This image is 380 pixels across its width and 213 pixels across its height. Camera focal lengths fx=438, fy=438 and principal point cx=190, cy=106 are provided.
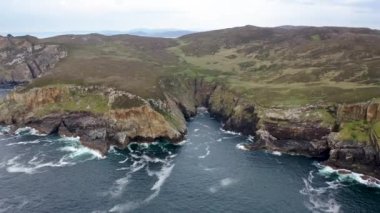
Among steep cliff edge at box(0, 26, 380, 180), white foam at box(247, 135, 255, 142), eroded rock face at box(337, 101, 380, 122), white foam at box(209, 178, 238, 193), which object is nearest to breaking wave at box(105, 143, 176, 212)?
steep cliff edge at box(0, 26, 380, 180)

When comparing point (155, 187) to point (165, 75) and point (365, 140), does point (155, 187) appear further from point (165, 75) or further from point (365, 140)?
point (165, 75)

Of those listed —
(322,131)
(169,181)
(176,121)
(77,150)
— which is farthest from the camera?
(176,121)

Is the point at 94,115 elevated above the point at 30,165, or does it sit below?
above

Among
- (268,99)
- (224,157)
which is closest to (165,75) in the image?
(268,99)

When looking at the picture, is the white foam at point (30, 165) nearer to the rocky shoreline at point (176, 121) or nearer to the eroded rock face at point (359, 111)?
the rocky shoreline at point (176, 121)

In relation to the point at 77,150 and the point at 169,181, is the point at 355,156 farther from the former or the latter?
the point at 77,150

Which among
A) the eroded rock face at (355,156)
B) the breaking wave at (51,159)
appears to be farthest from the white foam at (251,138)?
the breaking wave at (51,159)

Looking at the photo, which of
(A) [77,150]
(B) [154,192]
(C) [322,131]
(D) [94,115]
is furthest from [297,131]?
(A) [77,150]

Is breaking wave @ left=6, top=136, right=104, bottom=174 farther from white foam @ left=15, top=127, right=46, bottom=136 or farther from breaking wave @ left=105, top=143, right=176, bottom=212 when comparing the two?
white foam @ left=15, top=127, right=46, bottom=136
